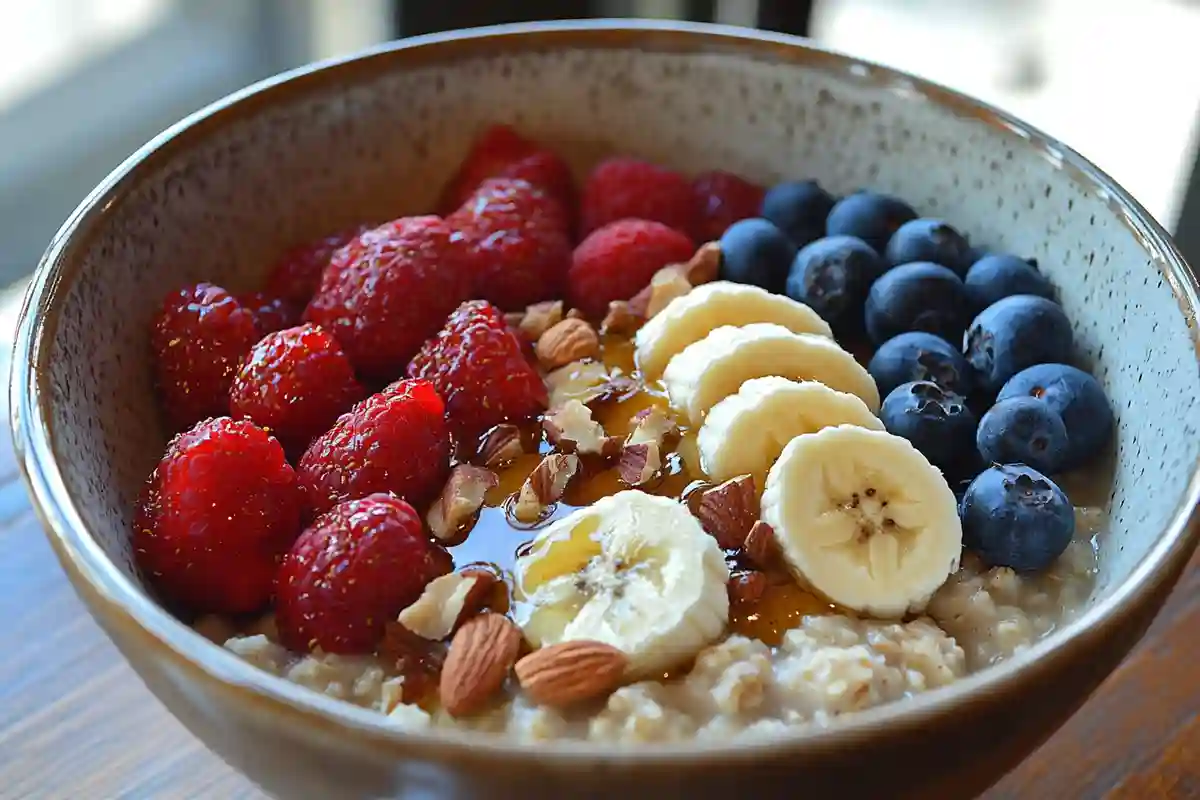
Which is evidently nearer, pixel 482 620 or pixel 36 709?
pixel 482 620

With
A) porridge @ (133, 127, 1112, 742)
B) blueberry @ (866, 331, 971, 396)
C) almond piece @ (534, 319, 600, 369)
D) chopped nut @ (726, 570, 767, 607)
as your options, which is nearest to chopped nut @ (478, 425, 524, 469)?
porridge @ (133, 127, 1112, 742)

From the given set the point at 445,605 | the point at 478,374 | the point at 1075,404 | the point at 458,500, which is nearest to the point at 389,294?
the point at 478,374

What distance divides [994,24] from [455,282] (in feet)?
6.36

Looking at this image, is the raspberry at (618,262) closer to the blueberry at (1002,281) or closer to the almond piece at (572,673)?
the blueberry at (1002,281)

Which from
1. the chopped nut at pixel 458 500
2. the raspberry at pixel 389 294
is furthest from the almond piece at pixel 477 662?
the raspberry at pixel 389 294

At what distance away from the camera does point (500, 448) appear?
996 mm

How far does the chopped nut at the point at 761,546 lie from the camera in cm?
89

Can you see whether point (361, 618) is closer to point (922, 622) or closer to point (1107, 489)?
point (922, 622)

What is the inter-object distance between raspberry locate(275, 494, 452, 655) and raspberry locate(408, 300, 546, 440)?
161 millimetres

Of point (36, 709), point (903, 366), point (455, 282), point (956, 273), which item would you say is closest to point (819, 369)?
point (903, 366)

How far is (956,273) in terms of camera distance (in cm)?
114

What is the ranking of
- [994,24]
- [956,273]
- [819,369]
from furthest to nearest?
1. [994,24]
2. [956,273]
3. [819,369]

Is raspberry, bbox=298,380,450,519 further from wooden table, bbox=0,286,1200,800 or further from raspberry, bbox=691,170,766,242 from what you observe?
raspberry, bbox=691,170,766,242

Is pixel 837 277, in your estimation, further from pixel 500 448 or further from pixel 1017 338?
pixel 500 448
